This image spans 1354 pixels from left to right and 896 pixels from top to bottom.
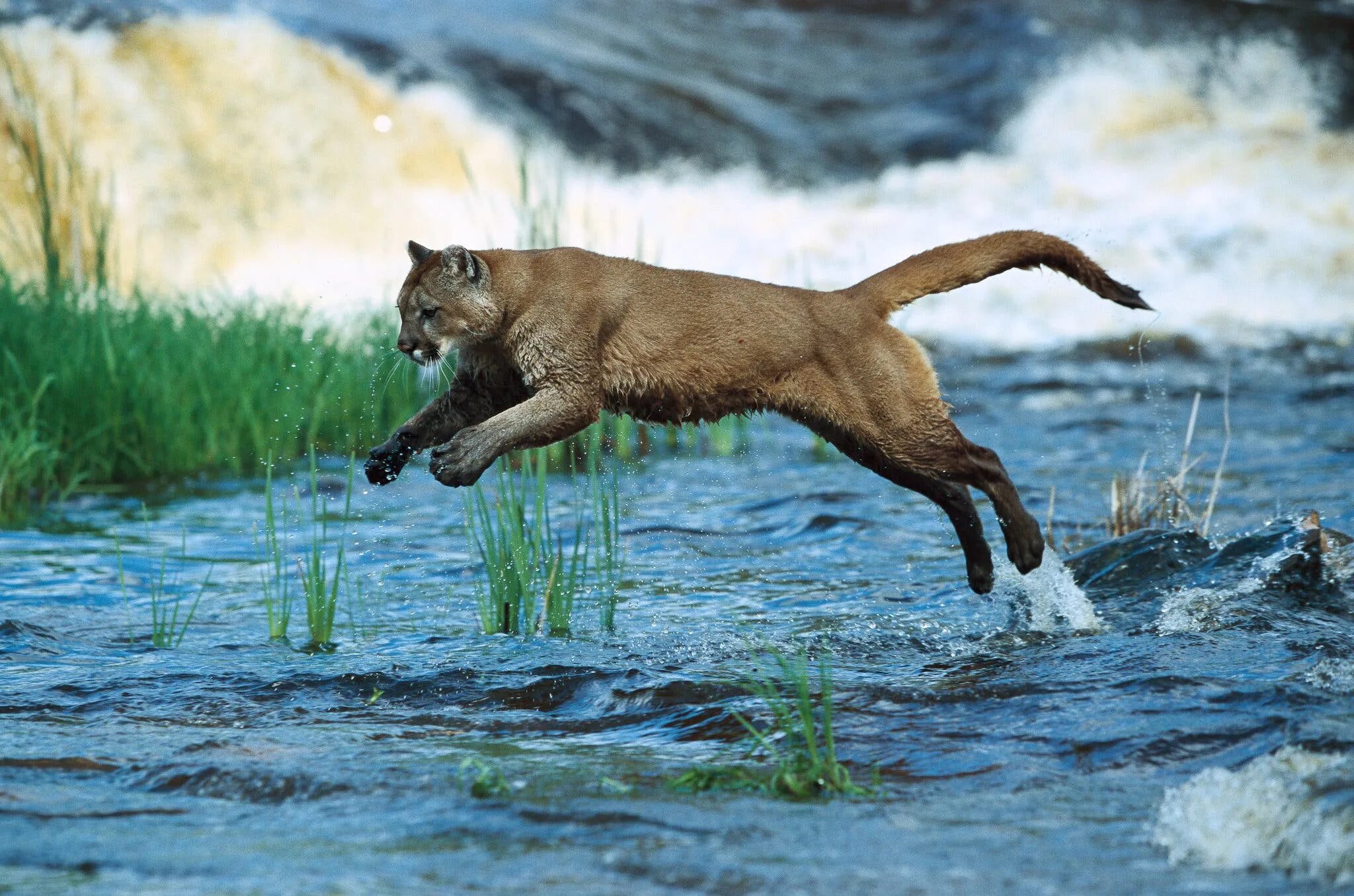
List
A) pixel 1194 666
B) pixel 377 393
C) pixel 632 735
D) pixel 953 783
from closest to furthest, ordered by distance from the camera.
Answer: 1. pixel 953 783
2. pixel 632 735
3. pixel 1194 666
4. pixel 377 393

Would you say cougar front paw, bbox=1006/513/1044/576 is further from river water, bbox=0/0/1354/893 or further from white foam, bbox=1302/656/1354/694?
white foam, bbox=1302/656/1354/694

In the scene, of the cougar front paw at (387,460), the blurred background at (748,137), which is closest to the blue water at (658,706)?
the cougar front paw at (387,460)

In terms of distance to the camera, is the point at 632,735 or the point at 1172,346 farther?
the point at 1172,346

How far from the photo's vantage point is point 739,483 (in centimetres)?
1009

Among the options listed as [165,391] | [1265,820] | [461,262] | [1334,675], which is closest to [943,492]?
[1334,675]

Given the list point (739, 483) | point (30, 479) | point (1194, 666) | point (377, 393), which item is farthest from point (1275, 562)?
point (30, 479)

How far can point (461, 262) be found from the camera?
17.7ft

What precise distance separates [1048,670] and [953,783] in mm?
1187

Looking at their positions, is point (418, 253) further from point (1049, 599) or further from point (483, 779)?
point (1049, 599)

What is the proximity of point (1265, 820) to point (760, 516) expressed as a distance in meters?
5.50

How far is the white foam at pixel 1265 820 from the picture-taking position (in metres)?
3.44

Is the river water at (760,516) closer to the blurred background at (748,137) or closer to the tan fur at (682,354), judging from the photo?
the blurred background at (748,137)

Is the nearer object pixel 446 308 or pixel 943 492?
pixel 446 308

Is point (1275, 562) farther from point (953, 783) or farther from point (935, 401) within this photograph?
point (953, 783)
